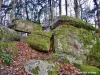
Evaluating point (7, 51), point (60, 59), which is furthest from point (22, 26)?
point (60, 59)

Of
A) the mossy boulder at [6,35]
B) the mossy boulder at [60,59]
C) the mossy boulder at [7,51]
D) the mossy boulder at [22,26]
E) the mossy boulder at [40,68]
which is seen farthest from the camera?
the mossy boulder at [22,26]

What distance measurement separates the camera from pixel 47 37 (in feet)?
37.4

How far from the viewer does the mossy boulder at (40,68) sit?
668 centimetres

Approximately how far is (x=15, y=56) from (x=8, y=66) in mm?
1630

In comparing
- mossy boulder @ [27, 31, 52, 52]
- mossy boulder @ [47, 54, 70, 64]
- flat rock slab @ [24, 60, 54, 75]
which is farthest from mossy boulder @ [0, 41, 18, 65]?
mossy boulder @ [47, 54, 70, 64]

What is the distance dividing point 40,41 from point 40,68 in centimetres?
420

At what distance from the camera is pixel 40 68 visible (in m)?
6.83

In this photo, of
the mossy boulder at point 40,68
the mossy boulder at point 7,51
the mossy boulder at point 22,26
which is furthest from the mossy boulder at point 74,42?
the mossy boulder at point 22,26

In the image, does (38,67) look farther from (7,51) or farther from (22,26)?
(22,26)

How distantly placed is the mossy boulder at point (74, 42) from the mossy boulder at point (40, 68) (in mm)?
3313

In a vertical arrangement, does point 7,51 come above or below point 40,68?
above

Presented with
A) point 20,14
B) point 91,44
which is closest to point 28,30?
→ point 91,44

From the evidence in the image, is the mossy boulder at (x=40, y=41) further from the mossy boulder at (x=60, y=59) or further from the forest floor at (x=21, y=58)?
the mossy boulder at (x=60, y=59)

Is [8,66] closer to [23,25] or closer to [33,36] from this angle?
[33,36]
